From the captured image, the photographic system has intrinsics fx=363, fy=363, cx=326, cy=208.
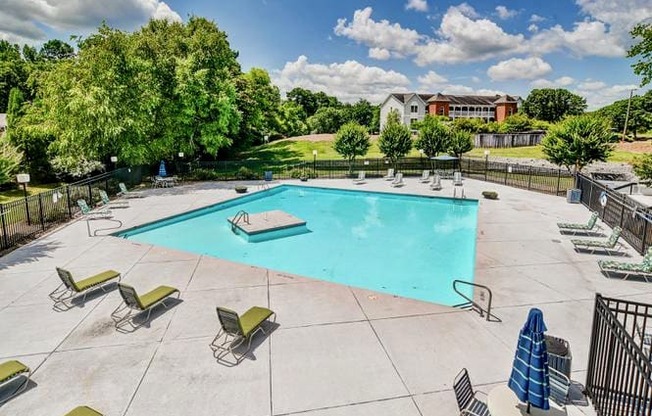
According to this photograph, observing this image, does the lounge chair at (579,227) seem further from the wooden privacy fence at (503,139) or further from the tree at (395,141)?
the wooden privacy fence at (503,139)

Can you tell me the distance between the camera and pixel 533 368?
3713 millimetres

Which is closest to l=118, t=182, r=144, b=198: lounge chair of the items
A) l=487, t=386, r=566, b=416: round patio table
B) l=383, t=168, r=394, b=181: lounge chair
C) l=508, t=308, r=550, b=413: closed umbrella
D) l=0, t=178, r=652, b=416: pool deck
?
l=0, t=178, r=652, b=416: pool deck

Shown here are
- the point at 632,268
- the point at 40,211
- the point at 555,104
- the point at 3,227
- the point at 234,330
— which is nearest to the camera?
the point at 234,330

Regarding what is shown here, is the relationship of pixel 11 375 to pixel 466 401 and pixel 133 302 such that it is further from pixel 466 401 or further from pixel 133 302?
pixel 466 401

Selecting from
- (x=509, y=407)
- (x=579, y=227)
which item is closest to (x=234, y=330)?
(x=509, y=407)

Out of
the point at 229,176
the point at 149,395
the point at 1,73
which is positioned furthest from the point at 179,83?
the point at 1,73

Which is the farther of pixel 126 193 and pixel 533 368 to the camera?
pixel 126 193

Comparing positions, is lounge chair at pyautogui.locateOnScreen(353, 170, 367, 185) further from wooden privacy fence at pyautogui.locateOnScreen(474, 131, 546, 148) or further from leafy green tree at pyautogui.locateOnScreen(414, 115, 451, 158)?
wooden privacy fence at pyautogui.locateOnScreen(474, 131, 546, 148)

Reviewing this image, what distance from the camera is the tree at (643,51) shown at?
11.8 metres

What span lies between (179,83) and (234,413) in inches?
878

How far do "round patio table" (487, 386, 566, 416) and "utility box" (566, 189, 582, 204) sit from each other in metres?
16.6

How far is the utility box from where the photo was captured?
17.5 meters

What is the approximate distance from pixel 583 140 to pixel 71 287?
23689 mm

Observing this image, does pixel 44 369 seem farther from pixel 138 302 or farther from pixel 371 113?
pixel 371 113
